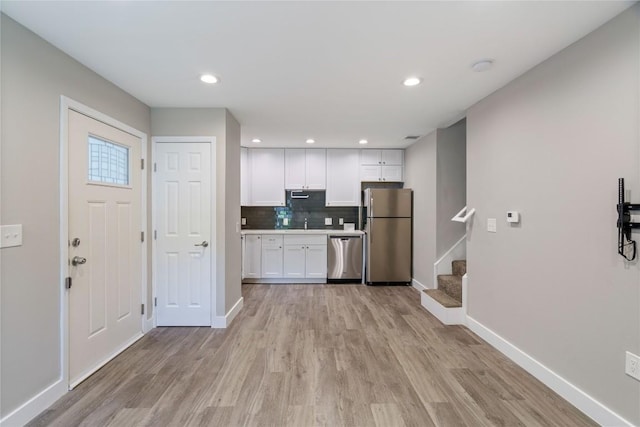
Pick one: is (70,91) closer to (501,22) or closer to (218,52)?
(218,52)

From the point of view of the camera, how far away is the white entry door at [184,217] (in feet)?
9.88

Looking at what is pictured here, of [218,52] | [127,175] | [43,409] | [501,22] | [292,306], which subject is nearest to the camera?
[501,22]

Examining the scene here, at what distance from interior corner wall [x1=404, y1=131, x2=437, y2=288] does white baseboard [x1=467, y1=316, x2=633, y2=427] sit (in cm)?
149

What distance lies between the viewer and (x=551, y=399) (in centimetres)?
188

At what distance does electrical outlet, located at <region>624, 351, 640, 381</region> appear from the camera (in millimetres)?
1484

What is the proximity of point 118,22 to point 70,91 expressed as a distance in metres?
0.74

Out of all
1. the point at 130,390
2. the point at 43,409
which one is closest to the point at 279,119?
the point at 130,390

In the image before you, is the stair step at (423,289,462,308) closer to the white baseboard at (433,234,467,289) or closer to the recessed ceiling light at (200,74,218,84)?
the white baseboard at (433,234,467,289)

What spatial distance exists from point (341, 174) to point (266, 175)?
1365 millimetres

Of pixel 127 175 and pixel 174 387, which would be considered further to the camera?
pixel 127 175

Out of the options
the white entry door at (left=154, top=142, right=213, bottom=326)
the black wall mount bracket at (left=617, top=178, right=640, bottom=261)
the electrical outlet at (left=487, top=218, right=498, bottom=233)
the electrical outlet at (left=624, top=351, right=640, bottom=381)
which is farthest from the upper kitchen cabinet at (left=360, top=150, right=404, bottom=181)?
the electrical outlet at (left=624, top=351, right=640, bottom=381)

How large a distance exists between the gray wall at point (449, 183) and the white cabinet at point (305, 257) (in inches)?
73.7

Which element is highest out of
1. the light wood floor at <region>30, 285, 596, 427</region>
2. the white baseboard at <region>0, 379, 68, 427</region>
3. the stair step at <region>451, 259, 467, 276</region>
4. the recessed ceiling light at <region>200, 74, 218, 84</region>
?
the recessed ceiling light at <region>200, 74, 218, 84</region>

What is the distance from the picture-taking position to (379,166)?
509 centimetres
